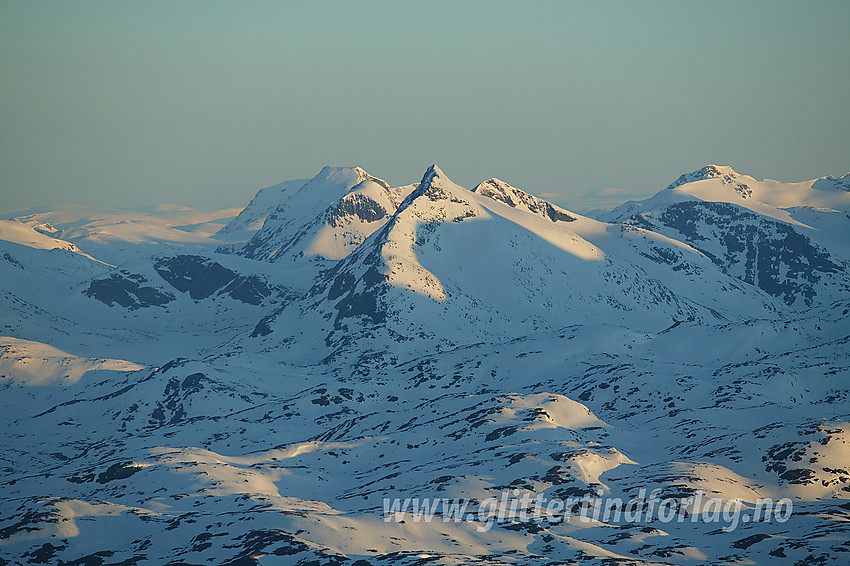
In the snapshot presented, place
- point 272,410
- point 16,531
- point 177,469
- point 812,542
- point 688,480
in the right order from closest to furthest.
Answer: point 812,542 → point 16,531 → point 688,480 → point 177,469 → point 272,410

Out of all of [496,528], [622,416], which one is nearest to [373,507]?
[496,528]

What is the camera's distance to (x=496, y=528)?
353 ft

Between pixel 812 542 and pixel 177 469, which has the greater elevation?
pixel 812 542

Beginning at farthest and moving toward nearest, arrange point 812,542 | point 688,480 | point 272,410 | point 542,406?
1. point 272,410
2. point 542,406
3. point 688,480
4. point 812,542

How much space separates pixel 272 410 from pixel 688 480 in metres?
98.9

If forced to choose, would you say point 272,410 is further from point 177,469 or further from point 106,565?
point 106,565

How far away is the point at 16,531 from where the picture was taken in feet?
345

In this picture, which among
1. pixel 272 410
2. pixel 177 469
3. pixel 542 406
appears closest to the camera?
pixel 177 469

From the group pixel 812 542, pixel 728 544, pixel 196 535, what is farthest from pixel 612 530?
pixel 196 535

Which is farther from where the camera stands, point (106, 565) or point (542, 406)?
point (542, 406)

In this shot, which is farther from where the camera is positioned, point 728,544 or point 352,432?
point 352,432

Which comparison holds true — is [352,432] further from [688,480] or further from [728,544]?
[728,544]

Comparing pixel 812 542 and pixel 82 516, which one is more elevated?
pixel 812 542

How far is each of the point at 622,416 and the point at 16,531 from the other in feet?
336
